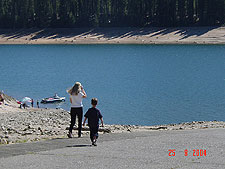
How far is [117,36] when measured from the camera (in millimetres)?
144750

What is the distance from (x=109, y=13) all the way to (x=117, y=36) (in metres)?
16.7

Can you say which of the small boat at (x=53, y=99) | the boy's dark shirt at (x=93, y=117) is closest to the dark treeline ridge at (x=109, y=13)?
the small boat at (x=53, y=99)

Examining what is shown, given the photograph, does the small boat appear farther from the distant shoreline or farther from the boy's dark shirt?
the distant shoreline

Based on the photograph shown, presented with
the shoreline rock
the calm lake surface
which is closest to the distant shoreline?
the shoreline rock

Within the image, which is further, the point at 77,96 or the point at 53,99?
the point at 53,99

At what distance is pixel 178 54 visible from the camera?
116 metres

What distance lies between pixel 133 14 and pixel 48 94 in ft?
307

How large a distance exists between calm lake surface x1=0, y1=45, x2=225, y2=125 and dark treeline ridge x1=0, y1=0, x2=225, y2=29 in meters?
11.5

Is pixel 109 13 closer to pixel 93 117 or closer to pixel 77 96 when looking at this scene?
pixel 77 96

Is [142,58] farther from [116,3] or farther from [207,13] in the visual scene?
[116,3]

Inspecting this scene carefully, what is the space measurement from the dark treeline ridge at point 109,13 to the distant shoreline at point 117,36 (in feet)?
9.03
